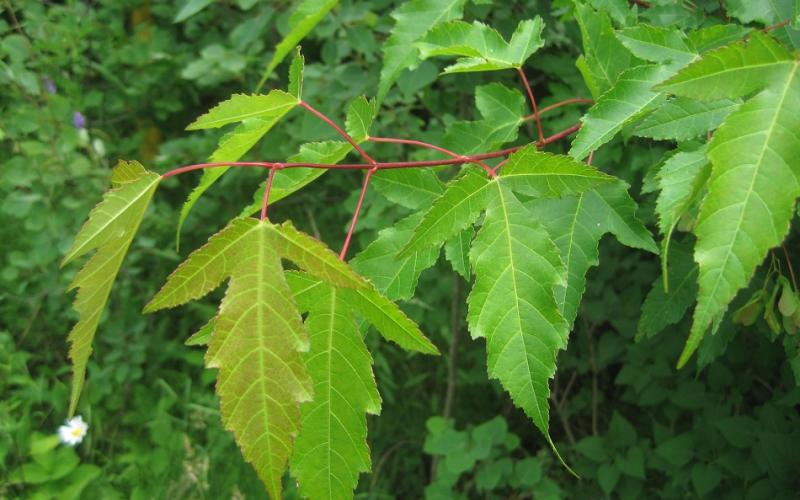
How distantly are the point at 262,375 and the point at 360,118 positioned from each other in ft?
1.25

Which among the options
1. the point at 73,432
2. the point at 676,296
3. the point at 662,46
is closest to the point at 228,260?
the point at 662,46

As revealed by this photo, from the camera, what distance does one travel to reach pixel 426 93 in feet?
6.10

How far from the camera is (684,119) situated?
2.50 ft

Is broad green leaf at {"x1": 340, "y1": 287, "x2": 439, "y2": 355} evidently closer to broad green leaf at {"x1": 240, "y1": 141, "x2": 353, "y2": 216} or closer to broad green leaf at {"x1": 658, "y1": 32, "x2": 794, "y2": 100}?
broad green leaf at {"x1": 240, "y1": 141, "x2": 353, "y2": 216}

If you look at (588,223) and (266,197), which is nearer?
Result: (266,197)

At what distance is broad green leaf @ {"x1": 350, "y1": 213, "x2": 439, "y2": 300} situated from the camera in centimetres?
84

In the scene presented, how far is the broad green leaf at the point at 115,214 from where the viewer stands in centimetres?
67

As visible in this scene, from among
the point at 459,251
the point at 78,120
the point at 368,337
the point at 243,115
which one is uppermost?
the point at 243,115

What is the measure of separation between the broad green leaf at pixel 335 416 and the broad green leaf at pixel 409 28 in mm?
446

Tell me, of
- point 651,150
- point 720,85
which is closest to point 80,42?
point 651,150

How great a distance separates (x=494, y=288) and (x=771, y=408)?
3.74ft

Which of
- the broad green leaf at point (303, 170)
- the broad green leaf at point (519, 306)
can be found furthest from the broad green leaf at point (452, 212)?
the broad green leaf at point (303, 170)

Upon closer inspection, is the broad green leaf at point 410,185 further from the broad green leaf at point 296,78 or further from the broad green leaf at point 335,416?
the broad green leaf at point 335,416

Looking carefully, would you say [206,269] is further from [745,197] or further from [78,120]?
[78,120]
